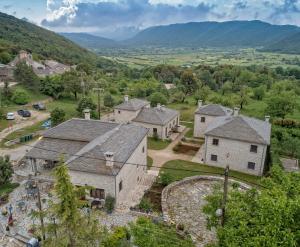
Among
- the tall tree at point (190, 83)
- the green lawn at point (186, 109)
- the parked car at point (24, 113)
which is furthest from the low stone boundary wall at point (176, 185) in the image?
the tall tree at point (190, 83)

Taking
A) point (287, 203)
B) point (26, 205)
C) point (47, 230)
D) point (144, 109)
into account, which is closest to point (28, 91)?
point (144, 109)

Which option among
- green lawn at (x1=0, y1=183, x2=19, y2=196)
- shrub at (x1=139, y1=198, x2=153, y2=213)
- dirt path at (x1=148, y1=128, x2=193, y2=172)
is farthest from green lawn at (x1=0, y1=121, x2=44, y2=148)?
shrub at (x1=139, y1=198, x2=153, y2=213)

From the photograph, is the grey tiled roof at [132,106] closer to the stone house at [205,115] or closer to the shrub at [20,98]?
the stone house at [205,115]

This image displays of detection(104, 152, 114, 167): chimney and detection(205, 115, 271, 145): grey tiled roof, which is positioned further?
detection(205, 115, 271, 145): grey tiled roof

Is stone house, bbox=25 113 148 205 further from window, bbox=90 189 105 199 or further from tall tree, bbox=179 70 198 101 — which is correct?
tall tree, bbox=179 70 198 101

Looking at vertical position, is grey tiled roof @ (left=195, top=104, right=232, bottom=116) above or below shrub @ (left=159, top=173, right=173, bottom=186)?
above

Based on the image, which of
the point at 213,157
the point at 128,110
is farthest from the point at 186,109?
the point at 213,157
